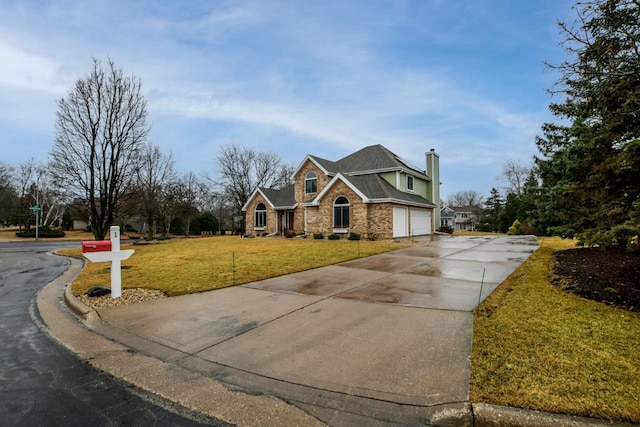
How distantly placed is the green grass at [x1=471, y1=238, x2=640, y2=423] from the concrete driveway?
27 cm

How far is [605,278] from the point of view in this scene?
6.85 metres

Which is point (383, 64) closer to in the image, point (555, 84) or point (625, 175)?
point (555, 84)

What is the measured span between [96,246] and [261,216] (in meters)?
23.7

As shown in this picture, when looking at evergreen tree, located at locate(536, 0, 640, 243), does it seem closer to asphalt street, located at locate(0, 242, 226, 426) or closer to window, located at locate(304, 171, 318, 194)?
asphalt street, located at locate(0, 242, 226, 426)

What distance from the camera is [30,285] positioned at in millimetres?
9062

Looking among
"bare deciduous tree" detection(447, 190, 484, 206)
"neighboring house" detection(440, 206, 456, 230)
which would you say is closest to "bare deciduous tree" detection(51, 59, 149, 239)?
"neighboring house" detection(440, 206, 456, 230)

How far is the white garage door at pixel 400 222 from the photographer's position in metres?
21.8

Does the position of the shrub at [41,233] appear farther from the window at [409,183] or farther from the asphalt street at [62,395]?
the asphalt street at [62,395]

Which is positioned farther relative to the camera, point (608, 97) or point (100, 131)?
point (100, 131)

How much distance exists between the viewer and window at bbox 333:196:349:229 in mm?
22312

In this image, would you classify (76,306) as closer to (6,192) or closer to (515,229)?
(515,229)

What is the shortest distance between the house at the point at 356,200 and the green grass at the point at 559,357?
626 inches

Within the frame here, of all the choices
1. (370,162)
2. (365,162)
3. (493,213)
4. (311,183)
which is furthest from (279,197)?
(493,213)

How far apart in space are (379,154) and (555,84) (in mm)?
22110
